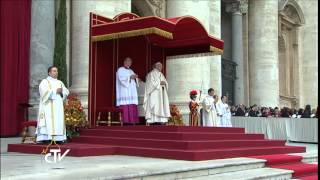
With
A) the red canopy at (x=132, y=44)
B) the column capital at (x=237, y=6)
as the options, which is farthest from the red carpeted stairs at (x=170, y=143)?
the column capital at (x=237, y=6)

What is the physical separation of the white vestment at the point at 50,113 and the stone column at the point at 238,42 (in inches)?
664

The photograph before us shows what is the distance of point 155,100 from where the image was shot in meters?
13.1

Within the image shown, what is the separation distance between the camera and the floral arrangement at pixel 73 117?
1209 cm

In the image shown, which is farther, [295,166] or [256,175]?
[295,166]

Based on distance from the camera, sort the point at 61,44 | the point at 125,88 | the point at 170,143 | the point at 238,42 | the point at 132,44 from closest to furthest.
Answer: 1. the point at 170,143
2. the point at 125,88
3. the point at 61,44
4. the point at 132,44
5. the point at 238,42

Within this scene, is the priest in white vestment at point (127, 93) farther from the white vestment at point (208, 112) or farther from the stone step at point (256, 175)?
the stone step at point (256, 175)

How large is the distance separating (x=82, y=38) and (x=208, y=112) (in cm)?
445

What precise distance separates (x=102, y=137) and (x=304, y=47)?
24.3 metres

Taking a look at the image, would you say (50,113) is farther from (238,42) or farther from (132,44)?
(238,42)

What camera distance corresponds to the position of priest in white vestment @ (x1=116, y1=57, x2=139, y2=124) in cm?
1317

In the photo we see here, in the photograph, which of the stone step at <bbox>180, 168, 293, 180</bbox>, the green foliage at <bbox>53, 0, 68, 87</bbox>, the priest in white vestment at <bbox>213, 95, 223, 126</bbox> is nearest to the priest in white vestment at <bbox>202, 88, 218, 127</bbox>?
the priest in white vestment at <bbox>213, 95, 223, 126</bbox>

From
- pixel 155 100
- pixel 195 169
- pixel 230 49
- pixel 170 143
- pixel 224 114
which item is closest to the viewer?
pixel 195 169

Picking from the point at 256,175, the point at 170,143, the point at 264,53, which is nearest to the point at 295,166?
the point at 256,175

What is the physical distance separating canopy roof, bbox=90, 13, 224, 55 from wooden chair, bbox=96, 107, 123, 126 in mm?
1742
